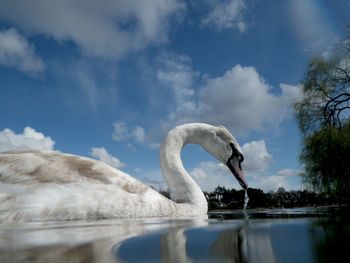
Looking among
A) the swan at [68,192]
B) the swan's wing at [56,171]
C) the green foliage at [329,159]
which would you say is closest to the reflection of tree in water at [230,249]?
the swan at [68,192]

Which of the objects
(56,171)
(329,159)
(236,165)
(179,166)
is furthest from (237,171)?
(329,159)

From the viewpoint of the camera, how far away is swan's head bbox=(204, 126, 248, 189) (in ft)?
32.8

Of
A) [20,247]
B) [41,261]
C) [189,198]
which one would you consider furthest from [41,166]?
[41,261]

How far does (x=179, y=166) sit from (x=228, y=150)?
1390mm

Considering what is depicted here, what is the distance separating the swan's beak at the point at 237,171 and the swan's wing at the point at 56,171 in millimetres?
3364

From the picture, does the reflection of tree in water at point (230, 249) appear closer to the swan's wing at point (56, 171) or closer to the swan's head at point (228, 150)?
the swan's wing at point (56, 171)

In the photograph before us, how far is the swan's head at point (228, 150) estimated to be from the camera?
1000 centimetres

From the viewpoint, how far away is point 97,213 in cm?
630

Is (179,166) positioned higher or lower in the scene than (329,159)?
lower

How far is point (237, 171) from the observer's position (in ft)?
32.7

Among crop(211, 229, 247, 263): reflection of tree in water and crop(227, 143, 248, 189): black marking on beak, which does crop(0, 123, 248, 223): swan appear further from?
crop(211, 229, 247, 263): reflection of tree in water

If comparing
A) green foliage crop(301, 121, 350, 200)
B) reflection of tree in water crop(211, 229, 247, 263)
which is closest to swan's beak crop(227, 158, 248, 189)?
reflection of tree in water crop(211, 229, 247, 263)

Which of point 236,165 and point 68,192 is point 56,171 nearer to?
point 68,192

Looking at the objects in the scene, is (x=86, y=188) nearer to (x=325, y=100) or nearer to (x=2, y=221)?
(x=2, y=221)
